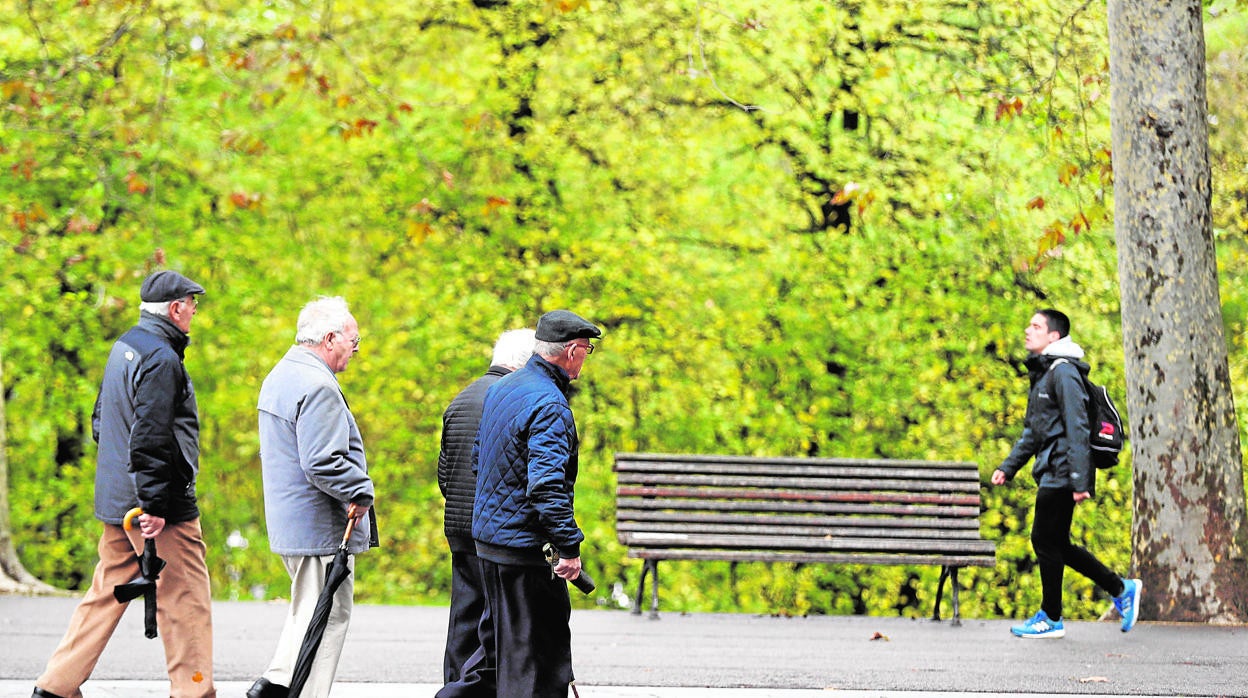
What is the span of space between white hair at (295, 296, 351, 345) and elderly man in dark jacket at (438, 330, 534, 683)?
0.80m

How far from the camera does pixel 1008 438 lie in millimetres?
15414

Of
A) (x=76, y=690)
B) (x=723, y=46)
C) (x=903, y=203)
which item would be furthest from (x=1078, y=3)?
(x=76, y=690)

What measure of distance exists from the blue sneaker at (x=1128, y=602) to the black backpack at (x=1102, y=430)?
33.3 inches

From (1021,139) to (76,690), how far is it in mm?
11617

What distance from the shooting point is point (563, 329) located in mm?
5512

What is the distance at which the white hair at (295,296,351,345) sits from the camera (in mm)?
6059

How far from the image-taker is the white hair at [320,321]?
19.9ft

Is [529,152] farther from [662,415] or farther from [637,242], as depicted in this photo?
[662,415]

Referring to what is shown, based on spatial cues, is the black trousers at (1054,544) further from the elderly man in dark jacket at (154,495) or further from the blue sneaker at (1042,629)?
the elderly man in dark jacket at (154,495)

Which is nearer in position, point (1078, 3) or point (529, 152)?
point (1078, 3)

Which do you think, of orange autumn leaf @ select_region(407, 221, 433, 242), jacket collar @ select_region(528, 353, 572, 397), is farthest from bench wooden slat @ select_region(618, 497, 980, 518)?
orange autumn leaf @ select_region(407, 221, 433, 242)

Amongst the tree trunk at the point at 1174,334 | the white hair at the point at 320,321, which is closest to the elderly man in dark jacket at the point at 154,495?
the white hair at the point at 320,321

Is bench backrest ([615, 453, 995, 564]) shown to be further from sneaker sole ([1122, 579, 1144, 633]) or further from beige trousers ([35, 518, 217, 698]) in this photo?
beige trousers ([35, 518, 217, 698])

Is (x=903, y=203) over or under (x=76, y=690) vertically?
over
